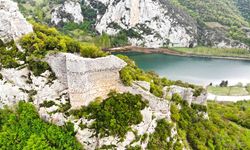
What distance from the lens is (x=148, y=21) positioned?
113 m

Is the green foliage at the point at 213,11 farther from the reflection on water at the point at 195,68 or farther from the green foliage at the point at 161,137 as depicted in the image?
the green foliage at the point at 161,137

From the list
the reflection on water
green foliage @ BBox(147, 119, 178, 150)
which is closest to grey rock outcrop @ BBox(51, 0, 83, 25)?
the reflection on water

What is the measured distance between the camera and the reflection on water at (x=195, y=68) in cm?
7700

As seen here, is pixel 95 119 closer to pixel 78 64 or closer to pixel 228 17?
pixel 78 64

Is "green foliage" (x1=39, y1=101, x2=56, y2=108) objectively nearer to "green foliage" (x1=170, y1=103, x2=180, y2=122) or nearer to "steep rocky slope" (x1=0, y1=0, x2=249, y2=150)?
"steep rocky slope" (x1=0, y1=0, x2=249, y2=150)

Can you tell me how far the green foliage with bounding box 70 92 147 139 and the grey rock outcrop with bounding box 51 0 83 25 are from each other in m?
97.1

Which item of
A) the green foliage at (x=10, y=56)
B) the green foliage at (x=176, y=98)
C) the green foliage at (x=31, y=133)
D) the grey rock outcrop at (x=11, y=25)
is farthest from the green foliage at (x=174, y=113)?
the grey rock outcrop at (x=11, y=25)

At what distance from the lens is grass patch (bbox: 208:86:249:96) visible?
220 ft

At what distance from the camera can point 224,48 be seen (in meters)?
110

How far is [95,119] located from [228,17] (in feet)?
381

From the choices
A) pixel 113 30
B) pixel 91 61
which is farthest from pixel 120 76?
pixel 113 30

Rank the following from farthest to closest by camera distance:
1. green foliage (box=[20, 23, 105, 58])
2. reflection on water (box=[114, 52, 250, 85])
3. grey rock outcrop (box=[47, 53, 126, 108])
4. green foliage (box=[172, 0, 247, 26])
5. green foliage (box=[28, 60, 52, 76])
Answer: green foliage (box=[172, 0, 247, 26]) < reflection on water (box=[114, 52, 250, 85]) < green foliage (box=[20, 23, 105, 58]) < green foliage (box=[28, 60, 52, 76]) < grey rock outcrop (box=[47, 53, 126, 108])

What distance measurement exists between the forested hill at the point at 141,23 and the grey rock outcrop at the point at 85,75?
276ft

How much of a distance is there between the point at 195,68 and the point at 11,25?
65564 millimetres
